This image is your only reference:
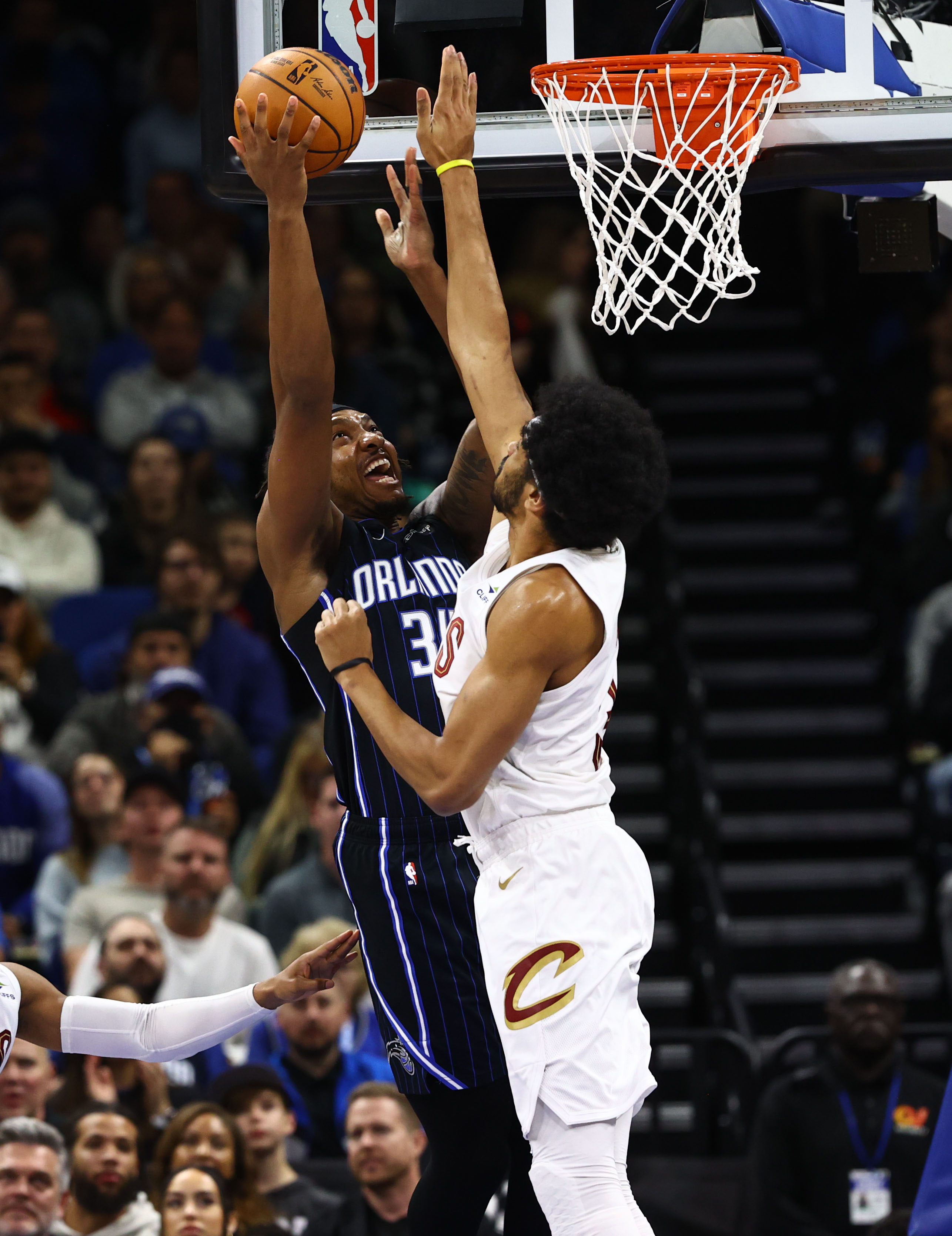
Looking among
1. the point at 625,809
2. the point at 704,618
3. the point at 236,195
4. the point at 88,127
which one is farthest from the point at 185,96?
the point at 236,195

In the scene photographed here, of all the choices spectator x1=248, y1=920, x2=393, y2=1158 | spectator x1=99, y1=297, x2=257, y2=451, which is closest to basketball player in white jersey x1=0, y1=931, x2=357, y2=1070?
spectator x1=248, y1=920, x2=393, y2=1158

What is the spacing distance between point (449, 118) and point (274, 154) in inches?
22.5

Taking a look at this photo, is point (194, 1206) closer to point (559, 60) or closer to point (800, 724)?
point (559, 60)

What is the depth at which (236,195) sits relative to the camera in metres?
4.64

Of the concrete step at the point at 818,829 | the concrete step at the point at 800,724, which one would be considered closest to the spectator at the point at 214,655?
the concrete step at the point at 818,829

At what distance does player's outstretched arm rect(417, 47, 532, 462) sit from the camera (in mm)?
4234

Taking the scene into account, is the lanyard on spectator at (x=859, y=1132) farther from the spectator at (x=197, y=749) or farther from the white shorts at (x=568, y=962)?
the white shorts at (x=568, y=962)

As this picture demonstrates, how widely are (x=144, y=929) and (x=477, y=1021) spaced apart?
3.13 meters

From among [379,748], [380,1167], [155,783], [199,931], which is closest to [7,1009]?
[379,748]

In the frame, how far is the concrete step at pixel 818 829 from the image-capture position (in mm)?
9969

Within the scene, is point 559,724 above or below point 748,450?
below

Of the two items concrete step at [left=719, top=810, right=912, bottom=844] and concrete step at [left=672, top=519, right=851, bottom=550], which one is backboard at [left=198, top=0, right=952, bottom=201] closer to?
concrete step at [left=719, top=810, right=912, bottom=844]

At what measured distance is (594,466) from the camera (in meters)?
3.75

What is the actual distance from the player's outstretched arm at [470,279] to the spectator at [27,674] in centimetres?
464
